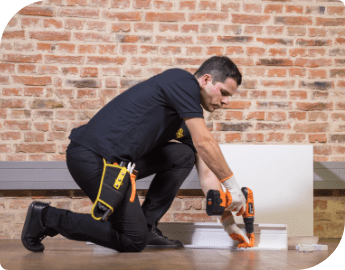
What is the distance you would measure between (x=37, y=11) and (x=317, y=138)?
7.14ft

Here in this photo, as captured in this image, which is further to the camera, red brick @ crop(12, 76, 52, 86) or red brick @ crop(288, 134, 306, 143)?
red brick @ crop(288, 134, 306, 143)

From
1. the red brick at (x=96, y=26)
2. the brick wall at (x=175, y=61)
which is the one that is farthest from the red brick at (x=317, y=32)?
the red brick at (x=96, y=26)

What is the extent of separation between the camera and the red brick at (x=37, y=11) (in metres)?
2.39

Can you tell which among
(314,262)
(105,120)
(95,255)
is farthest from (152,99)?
(314,262)

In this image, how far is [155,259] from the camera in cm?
150

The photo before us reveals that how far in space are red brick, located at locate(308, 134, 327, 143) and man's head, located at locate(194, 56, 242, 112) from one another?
3.54ft

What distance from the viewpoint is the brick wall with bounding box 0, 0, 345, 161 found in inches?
94.1

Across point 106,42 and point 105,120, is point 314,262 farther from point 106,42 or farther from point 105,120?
point 106,42

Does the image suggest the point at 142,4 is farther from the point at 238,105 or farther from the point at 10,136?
the point at 10,136

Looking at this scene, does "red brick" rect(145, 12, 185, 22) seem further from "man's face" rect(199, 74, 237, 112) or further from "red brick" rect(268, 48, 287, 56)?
"man's face" rect(199, 74, 237, 112)

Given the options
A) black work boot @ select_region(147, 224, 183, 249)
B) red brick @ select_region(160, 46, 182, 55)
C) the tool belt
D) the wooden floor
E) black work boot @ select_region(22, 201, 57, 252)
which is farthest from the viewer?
red brick @ select_region(160, 46, 182, 55)

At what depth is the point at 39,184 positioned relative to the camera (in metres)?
2.31

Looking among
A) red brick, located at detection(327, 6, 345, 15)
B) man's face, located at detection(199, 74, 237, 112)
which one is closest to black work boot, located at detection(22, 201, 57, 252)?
man's face, located at detection(199, 74, 237, 112)

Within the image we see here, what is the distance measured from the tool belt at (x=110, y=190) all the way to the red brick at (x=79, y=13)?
1.34 m
